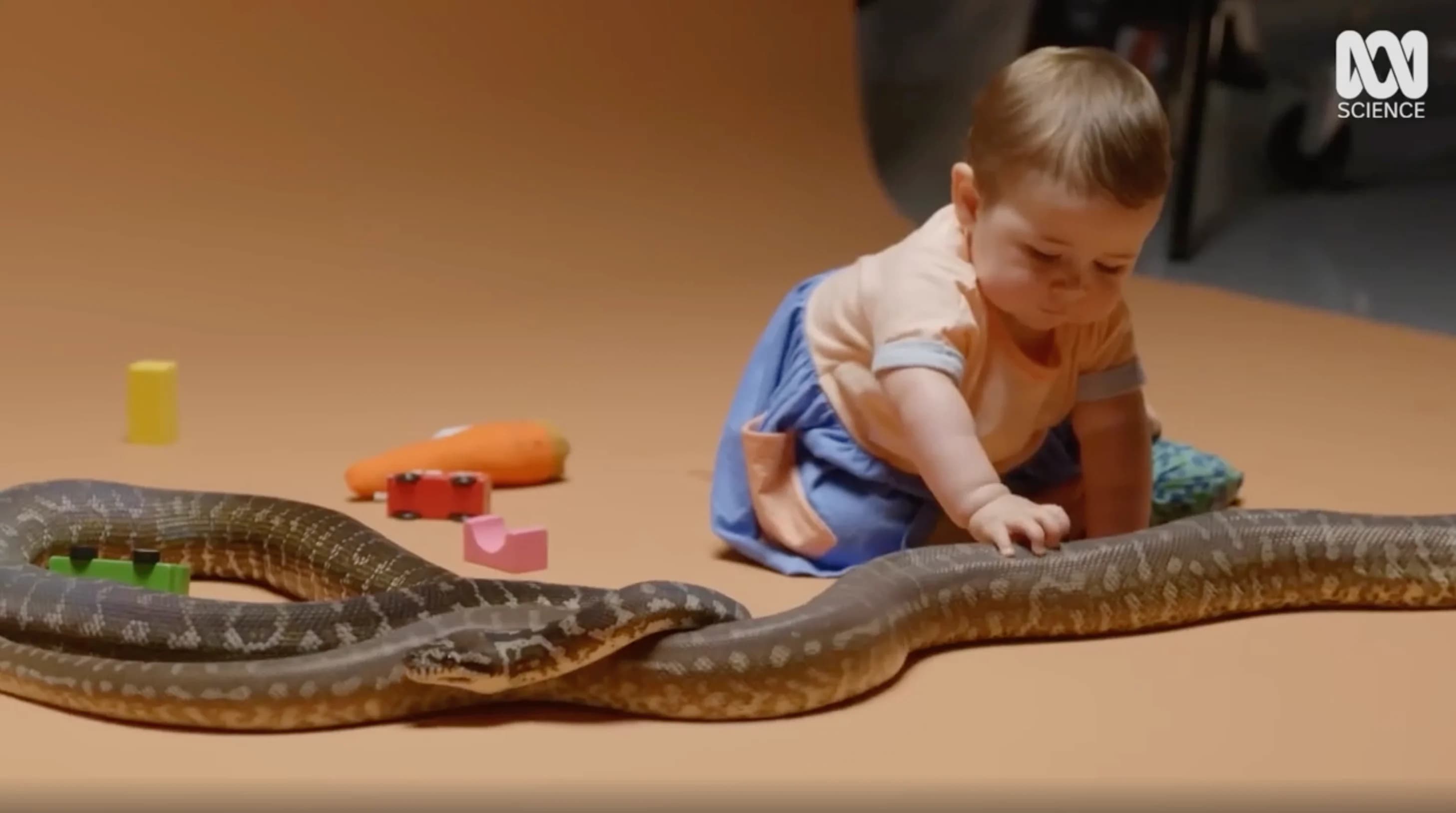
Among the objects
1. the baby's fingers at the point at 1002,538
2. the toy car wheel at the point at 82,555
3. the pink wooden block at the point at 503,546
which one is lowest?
the pink wooden block at the point at 503,546

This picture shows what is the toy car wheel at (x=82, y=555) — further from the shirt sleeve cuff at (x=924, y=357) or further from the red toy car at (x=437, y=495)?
the shirt sleeve cuff at (x=924, y=357)

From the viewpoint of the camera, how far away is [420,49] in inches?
248

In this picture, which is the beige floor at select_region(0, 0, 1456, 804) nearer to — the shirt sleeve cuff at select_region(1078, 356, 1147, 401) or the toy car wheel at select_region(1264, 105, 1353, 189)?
the shirt sleeve cuff at select_region(1078, 356, 1147, 401)

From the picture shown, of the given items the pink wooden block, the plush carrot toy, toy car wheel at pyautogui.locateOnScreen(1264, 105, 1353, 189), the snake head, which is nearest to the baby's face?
the pink wooden block

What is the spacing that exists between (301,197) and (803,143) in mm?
1859

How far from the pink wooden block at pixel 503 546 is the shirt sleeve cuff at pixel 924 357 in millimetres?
619

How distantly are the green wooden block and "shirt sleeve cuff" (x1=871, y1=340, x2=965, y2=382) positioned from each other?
3.32 feet

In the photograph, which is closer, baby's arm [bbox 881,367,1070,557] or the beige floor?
the beige floor

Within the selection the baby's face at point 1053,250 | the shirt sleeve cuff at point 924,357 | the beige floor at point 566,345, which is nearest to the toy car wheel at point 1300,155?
the beige floor at point 566,345

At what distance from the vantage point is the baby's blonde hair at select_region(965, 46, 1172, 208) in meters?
2.47

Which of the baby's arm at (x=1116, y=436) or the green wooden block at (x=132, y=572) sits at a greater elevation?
the baby's arm at (x=1116, y=436)

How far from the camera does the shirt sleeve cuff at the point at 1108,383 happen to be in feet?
9.02

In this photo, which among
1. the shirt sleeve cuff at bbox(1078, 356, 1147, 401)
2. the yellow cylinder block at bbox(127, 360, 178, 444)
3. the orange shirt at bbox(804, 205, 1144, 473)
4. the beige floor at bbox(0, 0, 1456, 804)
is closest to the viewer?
the beige floor at bbox(0, 0, 1456, 804)

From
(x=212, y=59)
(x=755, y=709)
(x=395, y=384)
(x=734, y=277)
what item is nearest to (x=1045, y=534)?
(x=755, y=709)
